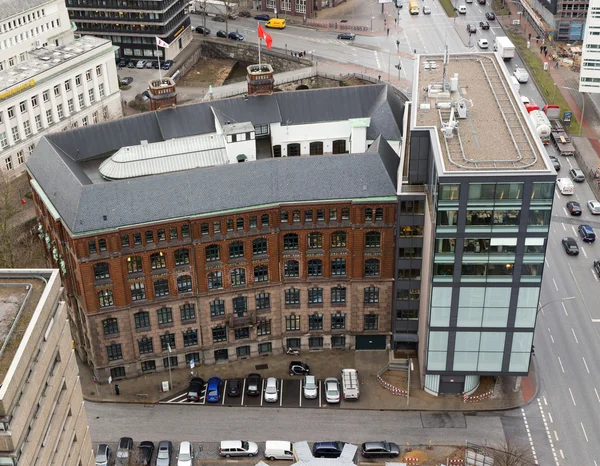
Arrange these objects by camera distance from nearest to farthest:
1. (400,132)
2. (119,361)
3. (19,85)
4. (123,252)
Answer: (123,252) → (119,361) → (400,132) → (19,85)

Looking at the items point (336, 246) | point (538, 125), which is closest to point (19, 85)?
point (336, 246)

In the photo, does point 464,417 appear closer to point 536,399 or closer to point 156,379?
point 536,399

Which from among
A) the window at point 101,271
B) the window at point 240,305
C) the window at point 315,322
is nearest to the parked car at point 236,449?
the window at point 240,305

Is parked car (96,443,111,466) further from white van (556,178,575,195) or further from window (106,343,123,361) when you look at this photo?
white van (556,178,575,195)

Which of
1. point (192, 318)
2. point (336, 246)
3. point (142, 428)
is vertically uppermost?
point (336, 246)

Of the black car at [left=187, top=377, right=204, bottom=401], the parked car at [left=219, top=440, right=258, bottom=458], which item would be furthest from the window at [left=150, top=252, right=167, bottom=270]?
the parked car at [left=219, top=440, right=258, bottom=458]

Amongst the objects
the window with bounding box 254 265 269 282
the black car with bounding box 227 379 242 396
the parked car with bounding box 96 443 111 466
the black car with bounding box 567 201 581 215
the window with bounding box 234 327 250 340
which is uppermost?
the window with bounding box 254 265 269 282

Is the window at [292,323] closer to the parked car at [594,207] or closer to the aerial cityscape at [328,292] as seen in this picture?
the aerial cityscape at [328,292]
